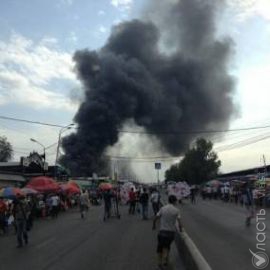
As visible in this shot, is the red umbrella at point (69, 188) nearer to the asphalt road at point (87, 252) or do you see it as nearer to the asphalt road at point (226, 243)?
the asphalt road at point (87, 252)

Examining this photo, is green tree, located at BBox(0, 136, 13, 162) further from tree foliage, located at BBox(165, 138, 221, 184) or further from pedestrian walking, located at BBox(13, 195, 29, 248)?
pedestrian walking, located at BBox(13, 195, 29, 248)

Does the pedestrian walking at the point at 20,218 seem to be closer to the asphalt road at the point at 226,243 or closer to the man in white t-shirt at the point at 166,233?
the asphalt road at the point at 226,243

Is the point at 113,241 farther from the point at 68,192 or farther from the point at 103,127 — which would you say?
the point at 103,127

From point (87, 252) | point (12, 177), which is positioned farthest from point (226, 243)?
point (12, 177)

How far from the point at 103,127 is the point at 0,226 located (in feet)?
153

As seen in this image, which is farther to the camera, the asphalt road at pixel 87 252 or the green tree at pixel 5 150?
the green tree at pixel 5 150

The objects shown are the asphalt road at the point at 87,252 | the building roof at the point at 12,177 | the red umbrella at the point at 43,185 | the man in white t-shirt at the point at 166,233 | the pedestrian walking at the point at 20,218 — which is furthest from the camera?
the building roof at the point at 12,177

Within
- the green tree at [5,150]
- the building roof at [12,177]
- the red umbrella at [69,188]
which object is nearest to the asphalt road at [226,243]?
the red umbrella at [69,188]

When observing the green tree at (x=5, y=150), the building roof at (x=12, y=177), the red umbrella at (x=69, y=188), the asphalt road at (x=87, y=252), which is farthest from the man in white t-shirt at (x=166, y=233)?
the green tree at (x=5, y=150)

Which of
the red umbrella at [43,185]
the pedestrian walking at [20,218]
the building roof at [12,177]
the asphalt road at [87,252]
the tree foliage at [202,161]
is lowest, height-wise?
the asphalt road at [87,252]

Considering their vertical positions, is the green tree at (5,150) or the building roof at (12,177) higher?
the green tree at (5,150)

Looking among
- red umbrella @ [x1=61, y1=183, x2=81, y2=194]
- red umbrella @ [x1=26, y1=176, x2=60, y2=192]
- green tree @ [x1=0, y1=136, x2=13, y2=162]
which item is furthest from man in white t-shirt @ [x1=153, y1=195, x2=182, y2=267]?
green tree @ [x1=0, y1=136, x2=13, y2=162]

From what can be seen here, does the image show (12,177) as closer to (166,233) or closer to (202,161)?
(166,233)

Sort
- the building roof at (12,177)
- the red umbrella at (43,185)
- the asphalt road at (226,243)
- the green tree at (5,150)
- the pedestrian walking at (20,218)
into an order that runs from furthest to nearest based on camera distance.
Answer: the green tree at (5,150), the building roof at (12,177), the red umbrella at (43,185), the pedestrian walking at (20,218), the asphalt road at (226,243)
